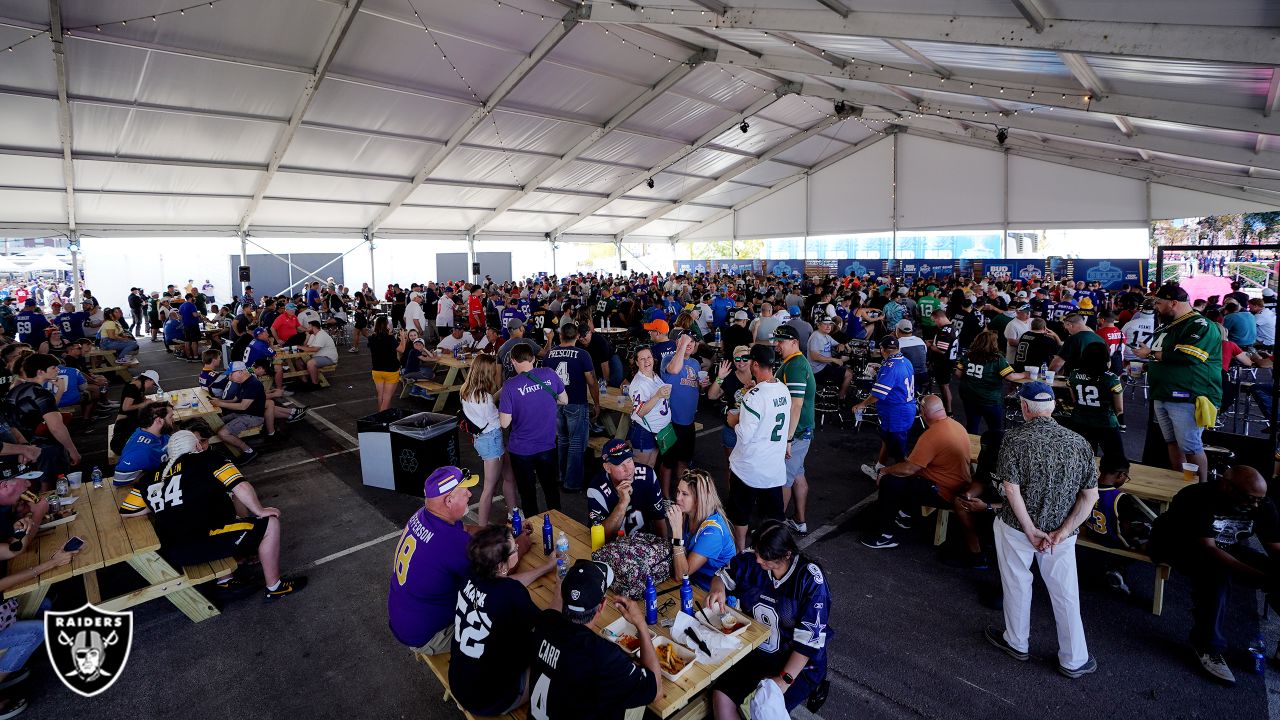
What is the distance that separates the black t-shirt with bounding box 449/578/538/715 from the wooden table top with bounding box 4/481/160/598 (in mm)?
2609

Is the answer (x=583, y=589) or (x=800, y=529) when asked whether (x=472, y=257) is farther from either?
(x=583, y=589)

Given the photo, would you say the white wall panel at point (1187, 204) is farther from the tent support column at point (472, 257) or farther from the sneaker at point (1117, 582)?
the tent support column at point (472, 257)

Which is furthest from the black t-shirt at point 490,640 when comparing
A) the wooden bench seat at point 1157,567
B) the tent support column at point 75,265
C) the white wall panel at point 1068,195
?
the white wall panel at point 1068,195

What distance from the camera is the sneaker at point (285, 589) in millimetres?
4328

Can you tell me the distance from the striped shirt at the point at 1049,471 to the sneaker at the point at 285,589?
4756mm

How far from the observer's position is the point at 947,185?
24.6 metres

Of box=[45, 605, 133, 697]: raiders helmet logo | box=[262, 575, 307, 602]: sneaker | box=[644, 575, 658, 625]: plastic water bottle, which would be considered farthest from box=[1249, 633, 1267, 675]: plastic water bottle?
box=[45, 605, 133, 697]: raiders helmet logo

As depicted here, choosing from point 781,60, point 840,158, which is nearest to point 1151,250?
point 840,158

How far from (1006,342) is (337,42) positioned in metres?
13.3

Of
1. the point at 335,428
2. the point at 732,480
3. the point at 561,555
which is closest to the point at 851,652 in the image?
the point at 732,480

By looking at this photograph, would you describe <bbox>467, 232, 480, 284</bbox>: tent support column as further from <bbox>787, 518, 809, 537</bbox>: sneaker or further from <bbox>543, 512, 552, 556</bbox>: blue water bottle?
<bbox>543, 512, 552, 556</bbox>: blue water bottle

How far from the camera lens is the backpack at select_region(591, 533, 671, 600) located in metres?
2.98

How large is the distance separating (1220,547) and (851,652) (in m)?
2.18

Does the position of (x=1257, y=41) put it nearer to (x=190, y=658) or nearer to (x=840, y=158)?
(x=190, y=658)
